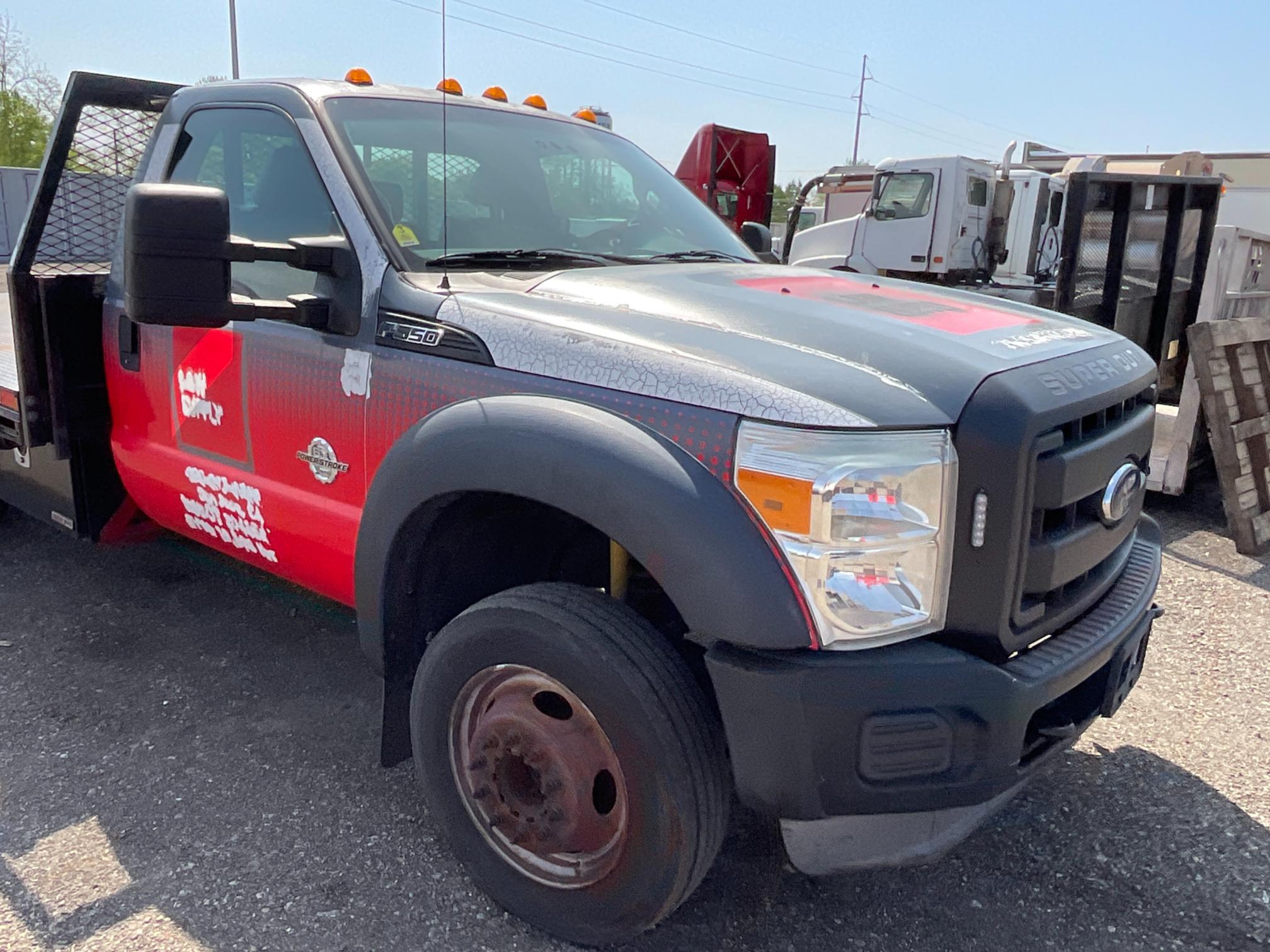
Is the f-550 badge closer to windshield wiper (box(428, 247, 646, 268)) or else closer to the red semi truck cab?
windshield wiper (box(428, 247, 646, 268))

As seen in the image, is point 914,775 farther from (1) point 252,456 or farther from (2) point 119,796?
(2) point 119,796

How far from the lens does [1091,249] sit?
6078 mm

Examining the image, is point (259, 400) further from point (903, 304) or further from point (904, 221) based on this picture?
point (904, 221)

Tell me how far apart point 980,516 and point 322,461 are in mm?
1613

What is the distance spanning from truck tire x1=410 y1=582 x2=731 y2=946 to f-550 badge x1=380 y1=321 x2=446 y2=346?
613mm

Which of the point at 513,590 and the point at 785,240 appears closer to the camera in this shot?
the point at 513,590

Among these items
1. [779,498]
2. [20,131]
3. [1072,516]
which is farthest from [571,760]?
[20,131]

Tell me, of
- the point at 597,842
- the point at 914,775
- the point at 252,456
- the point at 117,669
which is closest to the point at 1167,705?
the point at 914,775

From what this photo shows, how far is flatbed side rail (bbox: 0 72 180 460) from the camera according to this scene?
334 centimetres


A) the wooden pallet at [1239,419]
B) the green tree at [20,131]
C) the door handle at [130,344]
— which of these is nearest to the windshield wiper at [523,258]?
the door handle at [130,344]

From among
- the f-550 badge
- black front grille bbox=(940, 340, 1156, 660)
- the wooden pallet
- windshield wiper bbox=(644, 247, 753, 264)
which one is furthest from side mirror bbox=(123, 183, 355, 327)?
the wooden pallet

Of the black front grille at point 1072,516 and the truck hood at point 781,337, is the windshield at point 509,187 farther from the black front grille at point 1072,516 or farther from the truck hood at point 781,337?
the black front grille at point 1072,516

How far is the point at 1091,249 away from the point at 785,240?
23.5 ft

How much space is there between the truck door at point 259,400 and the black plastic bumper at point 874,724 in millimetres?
1167
